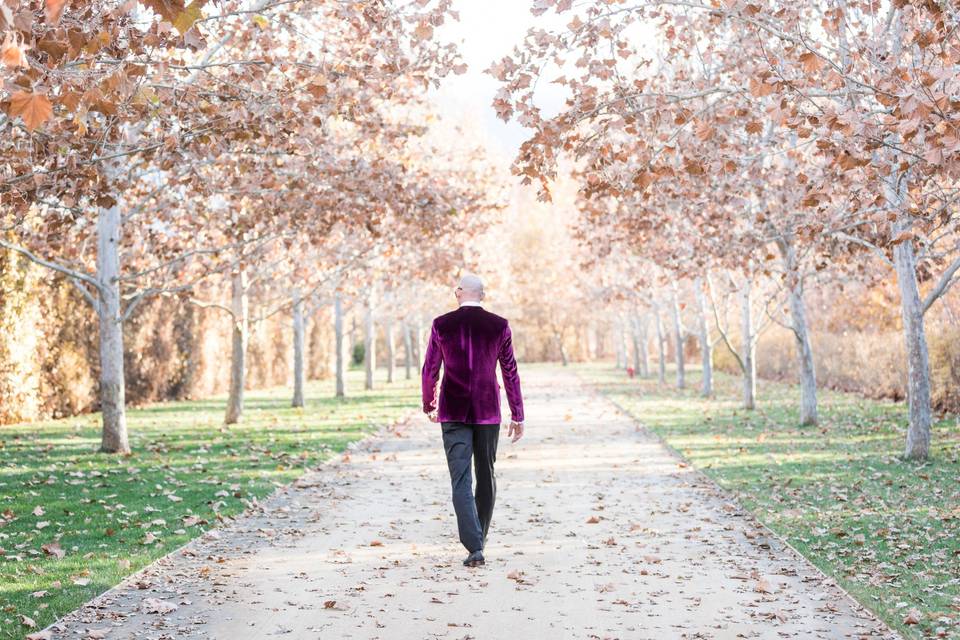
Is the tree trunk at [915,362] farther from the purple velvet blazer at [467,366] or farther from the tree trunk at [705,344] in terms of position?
the tree trunk at [705,344]

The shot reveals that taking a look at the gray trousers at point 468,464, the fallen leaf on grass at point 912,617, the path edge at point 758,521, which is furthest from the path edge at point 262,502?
the fallen leaf on grass at point 912,617

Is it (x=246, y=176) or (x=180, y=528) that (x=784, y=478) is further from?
(x=246, y=176)

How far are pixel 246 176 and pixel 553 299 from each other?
159 ft

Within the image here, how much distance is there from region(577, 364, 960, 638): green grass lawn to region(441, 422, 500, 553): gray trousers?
8.48 ft

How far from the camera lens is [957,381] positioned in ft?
59.9

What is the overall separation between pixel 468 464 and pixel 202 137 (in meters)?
3.92

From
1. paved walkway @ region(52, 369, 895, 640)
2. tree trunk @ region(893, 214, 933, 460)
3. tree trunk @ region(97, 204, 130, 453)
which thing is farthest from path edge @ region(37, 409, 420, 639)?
tree trunk @ region(893, 214, 933, 460)

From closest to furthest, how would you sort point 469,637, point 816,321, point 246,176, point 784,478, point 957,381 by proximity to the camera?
1. point 469,637
2. point 784,478
3. point 246,176
4. point 957,381
5. point 816,321

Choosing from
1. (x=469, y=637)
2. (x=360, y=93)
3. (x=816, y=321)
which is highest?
(x=360, y=93)

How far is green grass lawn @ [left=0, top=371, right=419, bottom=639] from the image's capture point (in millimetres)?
6734

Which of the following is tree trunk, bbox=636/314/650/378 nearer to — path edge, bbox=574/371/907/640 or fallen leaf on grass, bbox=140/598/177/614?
path edge, bbox=574/371/907/640

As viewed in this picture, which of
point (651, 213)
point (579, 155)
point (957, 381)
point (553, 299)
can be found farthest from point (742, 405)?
point (553, 299)

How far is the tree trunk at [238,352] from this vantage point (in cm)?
1981

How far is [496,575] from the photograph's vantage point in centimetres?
683
